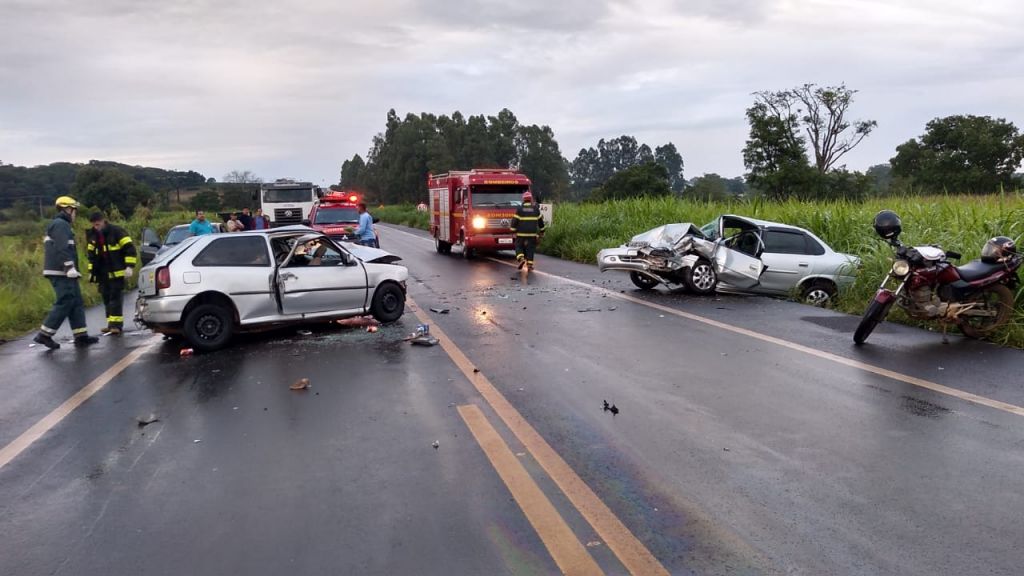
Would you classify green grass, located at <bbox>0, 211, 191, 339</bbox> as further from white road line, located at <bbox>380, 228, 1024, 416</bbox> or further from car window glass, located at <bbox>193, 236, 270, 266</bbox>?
white road line, located at <bbox>380, 228, 1024, 416</bbox>

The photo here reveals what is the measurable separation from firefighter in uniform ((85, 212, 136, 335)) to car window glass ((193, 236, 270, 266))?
207cm

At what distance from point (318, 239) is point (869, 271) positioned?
880 centimetres

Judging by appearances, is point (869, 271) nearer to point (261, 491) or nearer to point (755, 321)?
point (755, 321)

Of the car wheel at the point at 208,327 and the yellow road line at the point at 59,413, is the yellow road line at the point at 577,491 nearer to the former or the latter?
the yellow road line at the point at 59,413

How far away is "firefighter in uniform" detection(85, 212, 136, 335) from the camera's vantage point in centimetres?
1056

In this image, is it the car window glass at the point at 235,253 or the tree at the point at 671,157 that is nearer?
the car window glass at the point at 235,253

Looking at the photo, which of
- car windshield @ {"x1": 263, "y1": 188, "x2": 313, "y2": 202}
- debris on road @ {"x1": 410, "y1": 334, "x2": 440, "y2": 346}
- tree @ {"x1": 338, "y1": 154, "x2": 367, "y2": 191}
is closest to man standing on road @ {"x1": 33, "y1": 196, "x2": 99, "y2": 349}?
debris on road @ {"x1": 410, "y1": 334, "x2": 440, "y2": 346}

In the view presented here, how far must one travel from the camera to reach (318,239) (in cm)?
1044

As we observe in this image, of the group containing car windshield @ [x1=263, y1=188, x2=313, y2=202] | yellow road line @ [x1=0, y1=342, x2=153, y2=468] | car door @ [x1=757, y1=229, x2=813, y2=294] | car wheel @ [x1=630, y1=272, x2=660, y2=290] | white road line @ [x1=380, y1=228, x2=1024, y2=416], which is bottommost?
yellow road line @ [x1=0, y1=342, x2=153, y2=468]

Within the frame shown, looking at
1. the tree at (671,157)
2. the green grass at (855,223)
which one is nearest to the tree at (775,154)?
the green grass at (855,223)

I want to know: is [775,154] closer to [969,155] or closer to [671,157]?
[969,155]

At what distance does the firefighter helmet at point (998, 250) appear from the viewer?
865 centimetres

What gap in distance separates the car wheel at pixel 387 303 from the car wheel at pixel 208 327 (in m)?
2.09

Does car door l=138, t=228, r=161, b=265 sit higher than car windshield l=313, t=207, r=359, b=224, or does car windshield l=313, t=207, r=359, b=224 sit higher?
car windshield l=313, t=207, r=359, b=224
